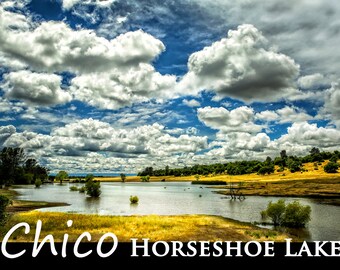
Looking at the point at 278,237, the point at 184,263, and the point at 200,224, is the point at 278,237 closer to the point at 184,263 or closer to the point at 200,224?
the point at 200,224

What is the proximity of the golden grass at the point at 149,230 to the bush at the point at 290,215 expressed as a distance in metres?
8.19

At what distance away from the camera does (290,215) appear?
57906 mm

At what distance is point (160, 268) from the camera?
1593 centimetres

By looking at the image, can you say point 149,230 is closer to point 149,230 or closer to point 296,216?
point 149,230

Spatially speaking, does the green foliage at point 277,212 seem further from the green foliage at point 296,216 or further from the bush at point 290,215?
the green foliage at point 296,216

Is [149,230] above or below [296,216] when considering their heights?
below

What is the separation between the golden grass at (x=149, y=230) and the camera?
142ft

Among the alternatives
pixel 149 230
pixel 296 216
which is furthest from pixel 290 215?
pixel 149 230

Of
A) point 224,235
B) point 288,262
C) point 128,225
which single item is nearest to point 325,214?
point 224,235

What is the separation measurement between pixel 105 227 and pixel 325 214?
48.9m

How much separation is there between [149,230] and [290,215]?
24738 mm

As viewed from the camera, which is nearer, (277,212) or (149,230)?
(149,230)

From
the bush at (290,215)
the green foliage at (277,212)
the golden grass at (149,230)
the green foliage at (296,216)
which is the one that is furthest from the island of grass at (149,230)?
the green foliage at (296,216)

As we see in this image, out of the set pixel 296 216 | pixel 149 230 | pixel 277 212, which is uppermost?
pixel 277 212
